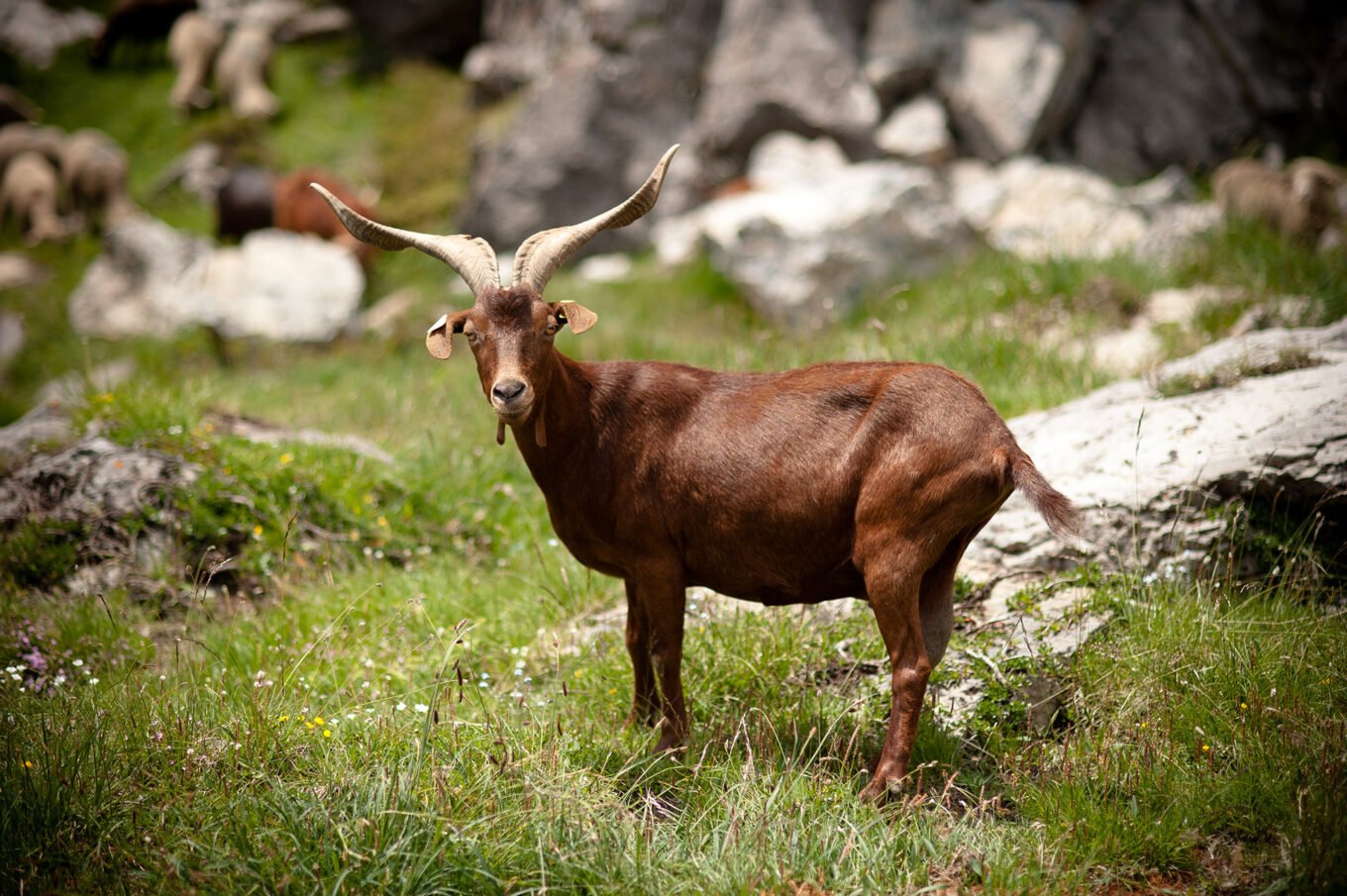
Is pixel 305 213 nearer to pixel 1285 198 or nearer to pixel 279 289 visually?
pixel 279 289

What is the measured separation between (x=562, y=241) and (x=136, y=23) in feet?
62.2

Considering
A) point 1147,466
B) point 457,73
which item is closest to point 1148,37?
point 1147,466

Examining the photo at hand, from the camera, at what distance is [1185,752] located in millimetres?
4488

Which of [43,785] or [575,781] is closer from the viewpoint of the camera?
[43,785]

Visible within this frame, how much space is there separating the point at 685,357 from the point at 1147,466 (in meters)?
4.49

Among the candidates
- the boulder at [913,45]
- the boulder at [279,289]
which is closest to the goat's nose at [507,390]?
the boulder at [279,289]

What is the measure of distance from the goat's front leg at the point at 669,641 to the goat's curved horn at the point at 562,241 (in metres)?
1.38

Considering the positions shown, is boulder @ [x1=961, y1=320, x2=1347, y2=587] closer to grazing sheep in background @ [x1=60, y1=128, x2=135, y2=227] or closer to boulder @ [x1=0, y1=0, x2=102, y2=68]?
grazing sheep in background @ [x1=60, y1=128, x2=135, y2=227]

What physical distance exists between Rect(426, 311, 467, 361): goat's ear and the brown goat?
1 centimetres

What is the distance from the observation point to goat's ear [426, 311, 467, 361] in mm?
4539

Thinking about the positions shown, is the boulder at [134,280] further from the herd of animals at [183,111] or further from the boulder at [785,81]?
the boulder at [785,81]

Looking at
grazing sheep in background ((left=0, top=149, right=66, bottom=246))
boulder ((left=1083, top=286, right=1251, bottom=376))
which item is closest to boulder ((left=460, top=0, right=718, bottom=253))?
grazing sheep in background ((left=0, top=149, right=66, bottom=246))

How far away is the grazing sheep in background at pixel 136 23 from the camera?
1947 cm

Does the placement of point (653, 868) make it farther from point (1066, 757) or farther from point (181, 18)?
point (181, 18)
